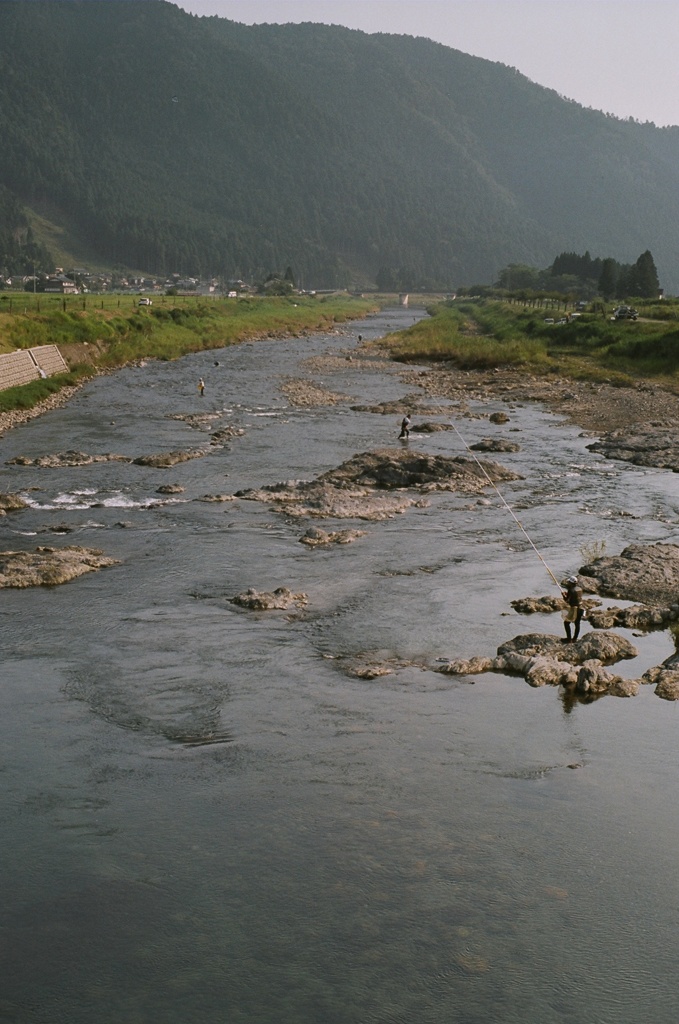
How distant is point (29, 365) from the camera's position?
6500 cm

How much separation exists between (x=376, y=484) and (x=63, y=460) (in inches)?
535

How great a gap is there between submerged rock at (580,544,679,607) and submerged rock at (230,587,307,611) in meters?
7.93

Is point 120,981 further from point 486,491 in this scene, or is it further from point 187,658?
point 486,491

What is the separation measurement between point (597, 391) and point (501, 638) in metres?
53.3

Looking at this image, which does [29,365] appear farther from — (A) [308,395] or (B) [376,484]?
(B) [376,484]

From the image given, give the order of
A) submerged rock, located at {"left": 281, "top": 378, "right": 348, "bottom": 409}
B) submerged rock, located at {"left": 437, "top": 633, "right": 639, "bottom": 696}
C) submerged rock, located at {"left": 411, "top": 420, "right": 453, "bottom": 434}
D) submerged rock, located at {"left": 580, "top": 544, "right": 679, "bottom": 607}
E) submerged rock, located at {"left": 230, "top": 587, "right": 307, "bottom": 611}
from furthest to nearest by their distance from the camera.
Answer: submerged rock, located at {"left": 281, "top": 378, "right": 348, "bottom": 409} → submerged rock, located at {"left": 411, "top": 420, "right": 453, "bottom": 434} → submerged rock, located at {"left": 580, "top": 544, "right": 679, "bottom": 607} → submerged rock, located at {"left": 230, "top": 587, "right": 307, "bottom": 611} → submerged rock, located at {"left": 437, "top": 633, "right": 639, "bottom": 696}

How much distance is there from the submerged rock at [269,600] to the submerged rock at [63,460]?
63.9 ft

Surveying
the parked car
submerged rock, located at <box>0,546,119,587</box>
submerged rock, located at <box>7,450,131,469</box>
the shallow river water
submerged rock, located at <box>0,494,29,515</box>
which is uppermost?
the parked car

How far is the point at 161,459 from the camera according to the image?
44.6 meters

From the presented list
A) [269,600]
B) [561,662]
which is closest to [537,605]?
[561,662]

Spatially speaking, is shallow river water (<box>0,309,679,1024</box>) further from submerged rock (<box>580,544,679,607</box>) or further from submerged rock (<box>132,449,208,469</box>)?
submerged rock (<box>132,449,208,469</box>)

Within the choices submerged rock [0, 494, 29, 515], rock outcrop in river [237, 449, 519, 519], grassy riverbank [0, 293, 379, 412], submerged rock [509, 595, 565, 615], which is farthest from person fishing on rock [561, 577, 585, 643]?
grassy riverbank [0, 293, 379, 412]

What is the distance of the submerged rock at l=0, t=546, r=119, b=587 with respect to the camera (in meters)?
27.3

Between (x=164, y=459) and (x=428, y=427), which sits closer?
(x=164, y=459)
